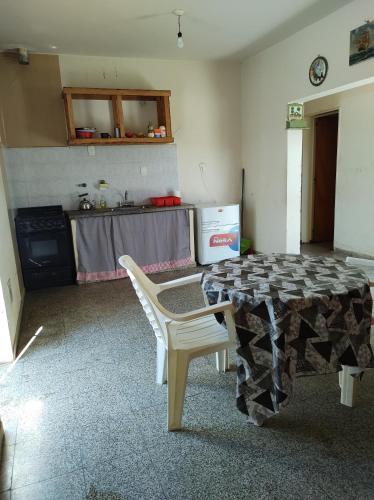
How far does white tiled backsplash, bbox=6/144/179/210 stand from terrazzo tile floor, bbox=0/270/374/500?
2367 mm

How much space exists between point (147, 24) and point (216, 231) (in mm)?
2457

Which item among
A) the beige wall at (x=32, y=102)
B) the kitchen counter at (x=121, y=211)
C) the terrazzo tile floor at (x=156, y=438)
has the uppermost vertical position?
the beige wall at (x=32, y=102)

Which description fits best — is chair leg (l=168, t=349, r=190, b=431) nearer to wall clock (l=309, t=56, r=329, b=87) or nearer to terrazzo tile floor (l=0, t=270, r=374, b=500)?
terrazzo tile floor (l=0, t=270, r=374, b=500)

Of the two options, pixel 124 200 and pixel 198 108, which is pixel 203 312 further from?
pixel 198 108

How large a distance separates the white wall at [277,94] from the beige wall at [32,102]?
255cm

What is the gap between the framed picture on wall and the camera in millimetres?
2935

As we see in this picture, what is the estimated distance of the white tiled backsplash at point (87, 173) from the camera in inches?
165

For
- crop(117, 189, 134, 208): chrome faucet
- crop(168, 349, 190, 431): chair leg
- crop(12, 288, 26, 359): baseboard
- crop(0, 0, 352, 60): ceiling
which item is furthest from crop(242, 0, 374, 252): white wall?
crop(12, 288, 26, 359): baseboard

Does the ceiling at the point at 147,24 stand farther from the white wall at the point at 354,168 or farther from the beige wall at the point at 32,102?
→ the white wall at the point at 354,168

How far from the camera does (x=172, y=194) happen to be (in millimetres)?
4863

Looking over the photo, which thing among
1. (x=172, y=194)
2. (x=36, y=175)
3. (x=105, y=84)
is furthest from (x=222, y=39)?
(x=36, y=175)

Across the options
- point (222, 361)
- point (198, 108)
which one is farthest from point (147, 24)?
point (222, 361)

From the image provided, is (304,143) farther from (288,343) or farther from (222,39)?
(288,343)

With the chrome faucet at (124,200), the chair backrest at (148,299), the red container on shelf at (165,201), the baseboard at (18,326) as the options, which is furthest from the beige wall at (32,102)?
the chair backrest at (148,299)
